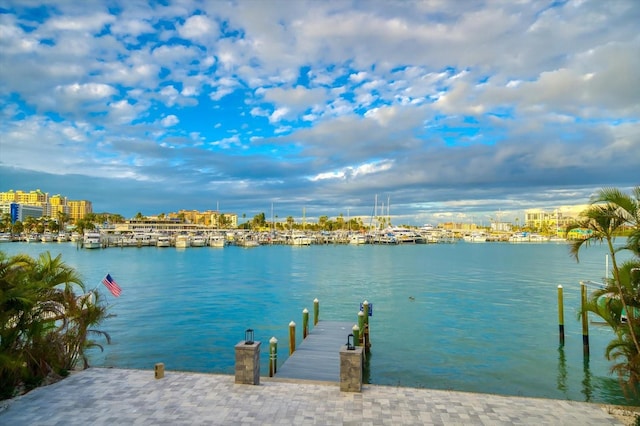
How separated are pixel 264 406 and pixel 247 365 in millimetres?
1543

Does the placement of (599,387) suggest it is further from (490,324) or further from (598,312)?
(490,324)

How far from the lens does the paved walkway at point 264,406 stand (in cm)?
860

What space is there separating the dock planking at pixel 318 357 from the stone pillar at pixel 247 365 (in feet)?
11.2

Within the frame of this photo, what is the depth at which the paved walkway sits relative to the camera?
8602 millimetres

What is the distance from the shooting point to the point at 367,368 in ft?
58.3


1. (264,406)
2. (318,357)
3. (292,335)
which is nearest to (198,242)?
(292,335)

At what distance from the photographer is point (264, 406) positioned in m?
9.27

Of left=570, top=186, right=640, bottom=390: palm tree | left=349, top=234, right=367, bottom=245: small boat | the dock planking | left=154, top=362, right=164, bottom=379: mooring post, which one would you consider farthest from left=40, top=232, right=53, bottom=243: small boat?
left=570, top=186, right=640, bottom=390: palm tree

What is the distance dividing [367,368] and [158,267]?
54789 mm

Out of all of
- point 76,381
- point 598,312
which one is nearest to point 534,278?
point 598,312

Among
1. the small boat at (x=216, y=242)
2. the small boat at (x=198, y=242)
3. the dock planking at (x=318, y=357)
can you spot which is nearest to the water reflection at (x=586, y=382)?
the dock planking at (x=318, y=357)

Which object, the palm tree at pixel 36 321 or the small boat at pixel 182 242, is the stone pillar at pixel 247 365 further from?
the small boat at pixel 182 242

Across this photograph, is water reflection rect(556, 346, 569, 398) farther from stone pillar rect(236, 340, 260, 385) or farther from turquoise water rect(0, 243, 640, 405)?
stone pillar rect(236, 340, 260, 385)

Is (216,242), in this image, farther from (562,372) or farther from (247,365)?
(247,365)
